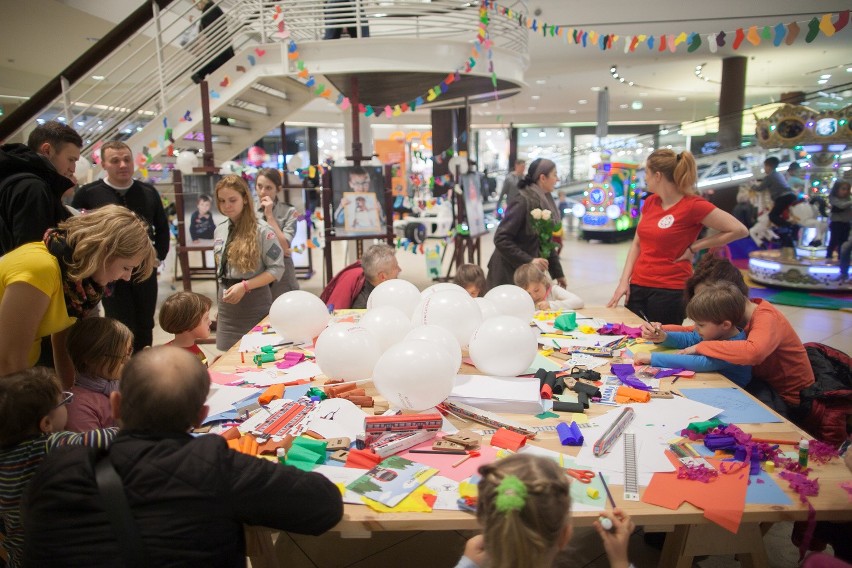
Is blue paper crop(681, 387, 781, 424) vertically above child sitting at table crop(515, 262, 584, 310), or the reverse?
child sitting at table crop(515, 262, 584, 310)

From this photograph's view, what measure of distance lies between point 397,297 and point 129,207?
1.91m

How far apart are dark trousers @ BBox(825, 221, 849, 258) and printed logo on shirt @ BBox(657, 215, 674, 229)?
17.7 feet

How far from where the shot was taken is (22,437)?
140 cm

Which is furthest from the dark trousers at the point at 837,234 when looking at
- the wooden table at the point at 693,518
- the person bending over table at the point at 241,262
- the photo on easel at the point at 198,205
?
the photo on easel at the point at 198,205

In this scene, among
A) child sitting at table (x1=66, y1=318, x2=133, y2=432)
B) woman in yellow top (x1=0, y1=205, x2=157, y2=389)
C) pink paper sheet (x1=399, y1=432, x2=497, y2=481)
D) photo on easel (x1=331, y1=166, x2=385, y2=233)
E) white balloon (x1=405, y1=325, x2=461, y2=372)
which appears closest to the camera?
pink paper sheet (x1=399, y1=432, x2=497, y2=481)

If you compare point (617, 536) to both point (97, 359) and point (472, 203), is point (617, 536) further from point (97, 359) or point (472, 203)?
point (472, 203)

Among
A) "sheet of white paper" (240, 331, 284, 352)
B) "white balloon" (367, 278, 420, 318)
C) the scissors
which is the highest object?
"white balloon" (367, 278, 420, 318)

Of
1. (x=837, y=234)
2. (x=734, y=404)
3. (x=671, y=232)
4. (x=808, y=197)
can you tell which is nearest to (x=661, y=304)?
(x=671, y=232)

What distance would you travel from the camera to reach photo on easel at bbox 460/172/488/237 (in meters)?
6.62

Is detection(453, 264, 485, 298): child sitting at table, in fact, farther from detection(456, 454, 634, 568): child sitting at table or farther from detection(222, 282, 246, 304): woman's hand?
detection(456, 454, 634, 568): child sitting at table

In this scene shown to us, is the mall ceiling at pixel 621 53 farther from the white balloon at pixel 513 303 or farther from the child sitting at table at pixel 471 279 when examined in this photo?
the white balloon at pixel 513 303

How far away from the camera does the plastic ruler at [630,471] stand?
1.33 m

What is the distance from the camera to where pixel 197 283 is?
7.99 meters

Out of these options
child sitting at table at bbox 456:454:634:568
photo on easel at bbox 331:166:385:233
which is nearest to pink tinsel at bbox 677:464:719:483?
child sitting at table at bbox 456:454:634:568
